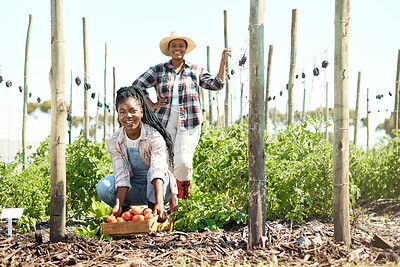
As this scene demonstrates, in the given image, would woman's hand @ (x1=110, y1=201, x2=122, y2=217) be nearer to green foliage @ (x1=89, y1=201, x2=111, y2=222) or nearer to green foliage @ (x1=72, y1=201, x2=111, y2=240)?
green foliage @ (x1=72, y1=201, x2=111, y2=240)

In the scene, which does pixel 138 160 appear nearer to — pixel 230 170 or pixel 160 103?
pixel 160 103

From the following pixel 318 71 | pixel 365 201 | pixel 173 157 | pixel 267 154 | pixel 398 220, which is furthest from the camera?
pixel 318 71

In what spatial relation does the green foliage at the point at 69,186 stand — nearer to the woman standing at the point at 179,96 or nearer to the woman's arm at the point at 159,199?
the woman standing at the point at 179,96

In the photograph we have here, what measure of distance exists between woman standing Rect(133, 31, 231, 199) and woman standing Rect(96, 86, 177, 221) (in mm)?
376

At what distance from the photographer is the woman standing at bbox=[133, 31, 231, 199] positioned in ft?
13.7

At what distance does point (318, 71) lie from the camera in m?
7.53

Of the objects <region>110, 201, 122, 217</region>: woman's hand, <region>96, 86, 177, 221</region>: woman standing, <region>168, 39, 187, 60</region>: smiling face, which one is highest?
<region>168, 39, 187, 60</region>: smiling face

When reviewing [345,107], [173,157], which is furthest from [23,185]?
[345,107]

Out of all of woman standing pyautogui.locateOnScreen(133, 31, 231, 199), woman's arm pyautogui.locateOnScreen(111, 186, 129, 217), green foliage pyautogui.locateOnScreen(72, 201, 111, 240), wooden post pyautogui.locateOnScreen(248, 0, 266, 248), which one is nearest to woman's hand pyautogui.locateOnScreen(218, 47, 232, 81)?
woman standing pyautogui.locateOnScreen(133, 31, 231, 199)

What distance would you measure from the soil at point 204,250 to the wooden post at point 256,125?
0.49 ft

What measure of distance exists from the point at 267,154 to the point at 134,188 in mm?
1483

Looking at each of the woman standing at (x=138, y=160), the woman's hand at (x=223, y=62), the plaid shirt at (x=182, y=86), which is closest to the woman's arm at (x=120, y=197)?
the woman standing at (x=138, y=160)

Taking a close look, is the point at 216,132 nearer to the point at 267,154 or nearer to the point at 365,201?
the point at 267,154

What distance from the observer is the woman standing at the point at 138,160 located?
3.53 metres
